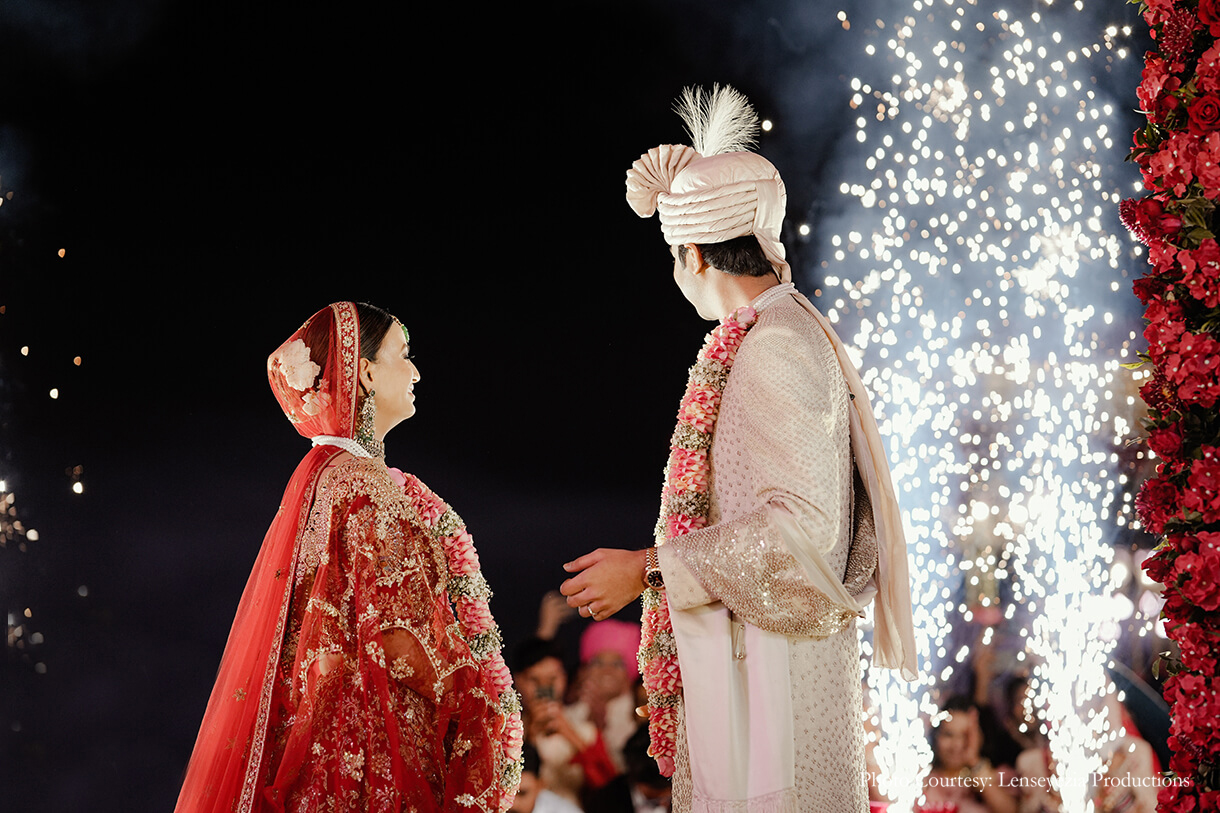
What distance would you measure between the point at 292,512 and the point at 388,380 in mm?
482

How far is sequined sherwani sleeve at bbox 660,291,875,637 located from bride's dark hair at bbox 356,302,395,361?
46.7 inches

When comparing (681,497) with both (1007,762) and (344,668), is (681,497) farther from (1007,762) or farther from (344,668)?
(1007,762)

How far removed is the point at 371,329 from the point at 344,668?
940 millimetres

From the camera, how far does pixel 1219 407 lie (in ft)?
7.05

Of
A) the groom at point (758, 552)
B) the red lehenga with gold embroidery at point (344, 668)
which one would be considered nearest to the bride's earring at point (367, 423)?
the red lehenga with gold embroidery at point (344, 668)

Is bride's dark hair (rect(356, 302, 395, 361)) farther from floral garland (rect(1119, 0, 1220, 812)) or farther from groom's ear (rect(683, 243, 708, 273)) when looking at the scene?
floral garland (rect(1119, 0, 1220, 812))

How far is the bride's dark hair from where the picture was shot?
2789 millimetres

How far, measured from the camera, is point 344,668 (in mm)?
2395

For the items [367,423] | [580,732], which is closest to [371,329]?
[367,423]

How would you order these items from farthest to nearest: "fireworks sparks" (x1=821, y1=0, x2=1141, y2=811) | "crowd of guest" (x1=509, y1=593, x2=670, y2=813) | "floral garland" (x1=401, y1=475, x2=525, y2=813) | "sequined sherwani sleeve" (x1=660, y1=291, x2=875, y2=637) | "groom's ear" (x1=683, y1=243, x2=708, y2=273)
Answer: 1. "fireworks sparks" (x1=821, y1=0, x2=1141, y2=811)
2. "crowd of guest" (x1=509, y1=593, x2=670, y2=813)
3. "floral garland" (x1=401, y1=475, x2=525, y2=813)
4. "groom's ear" (x1=683, y1=243, x2=708, y2=273)
5. "sequined sherwani sleeve" (x1=660, y1=291, x2=875, y2=637)

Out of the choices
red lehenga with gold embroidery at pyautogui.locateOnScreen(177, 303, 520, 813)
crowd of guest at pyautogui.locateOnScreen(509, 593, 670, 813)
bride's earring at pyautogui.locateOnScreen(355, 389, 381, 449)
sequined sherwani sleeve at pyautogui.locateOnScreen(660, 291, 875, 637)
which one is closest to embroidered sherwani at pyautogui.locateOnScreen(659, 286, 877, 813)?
sequined sherwani sleeve at pyautogui.locateOnScreen(660, 291, 875, 637)

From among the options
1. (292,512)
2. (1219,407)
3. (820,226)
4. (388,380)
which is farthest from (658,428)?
(1219,407)

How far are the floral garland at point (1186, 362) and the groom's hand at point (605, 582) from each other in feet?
3.84

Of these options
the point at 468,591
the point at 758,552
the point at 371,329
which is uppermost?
the point at 371,329
